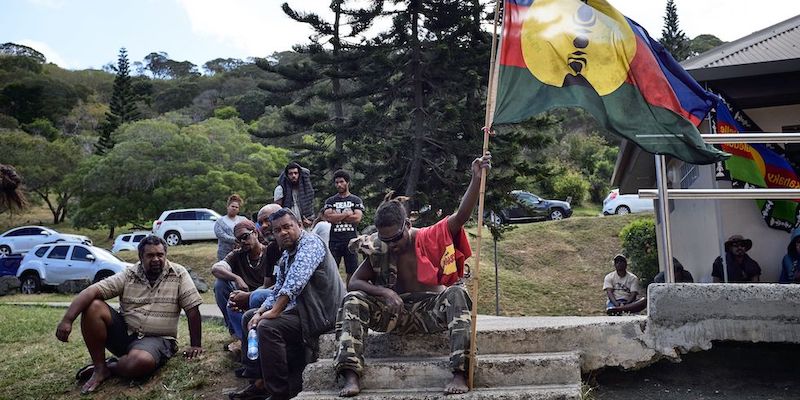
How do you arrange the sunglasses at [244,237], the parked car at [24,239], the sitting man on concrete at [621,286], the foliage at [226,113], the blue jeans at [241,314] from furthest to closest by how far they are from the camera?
the foliage at [226,113]
the parked car at [24,239]
the sitting man on concrete at [621,286]
the sunglasses at [244,237]
the blue jeans at [241,314]

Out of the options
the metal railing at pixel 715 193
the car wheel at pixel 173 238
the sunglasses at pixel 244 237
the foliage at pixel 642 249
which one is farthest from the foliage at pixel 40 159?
the metal railing at pixel 715 193

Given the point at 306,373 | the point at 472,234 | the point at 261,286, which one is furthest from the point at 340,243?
the point at 472,234

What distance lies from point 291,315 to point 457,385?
1520mm

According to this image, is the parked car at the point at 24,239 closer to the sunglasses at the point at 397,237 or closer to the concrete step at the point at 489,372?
the sunglasses at the point at 397,237

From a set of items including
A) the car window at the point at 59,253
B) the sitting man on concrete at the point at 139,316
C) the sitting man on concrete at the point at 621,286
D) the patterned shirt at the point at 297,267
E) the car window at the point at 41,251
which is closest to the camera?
the patterned shirt at the point at 297,267

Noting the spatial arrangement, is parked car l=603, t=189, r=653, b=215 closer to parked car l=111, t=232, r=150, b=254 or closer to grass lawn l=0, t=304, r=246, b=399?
parked car l=111, t=232, r=150, b=254

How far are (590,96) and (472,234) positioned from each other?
757 inches

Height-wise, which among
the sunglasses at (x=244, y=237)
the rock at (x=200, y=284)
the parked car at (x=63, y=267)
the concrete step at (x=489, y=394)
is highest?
the sunglasses at (x=244, y=237)

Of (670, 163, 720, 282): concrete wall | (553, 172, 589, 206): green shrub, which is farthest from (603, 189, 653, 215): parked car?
(670, 163, 720, 282): concrete wall

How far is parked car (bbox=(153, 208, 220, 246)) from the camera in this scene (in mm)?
30719

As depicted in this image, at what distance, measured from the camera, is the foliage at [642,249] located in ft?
56.4

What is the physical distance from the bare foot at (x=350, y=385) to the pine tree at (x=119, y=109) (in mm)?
46148

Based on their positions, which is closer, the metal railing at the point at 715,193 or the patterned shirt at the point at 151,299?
the metal railing at the point at 715,193

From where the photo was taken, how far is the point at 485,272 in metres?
21.3
